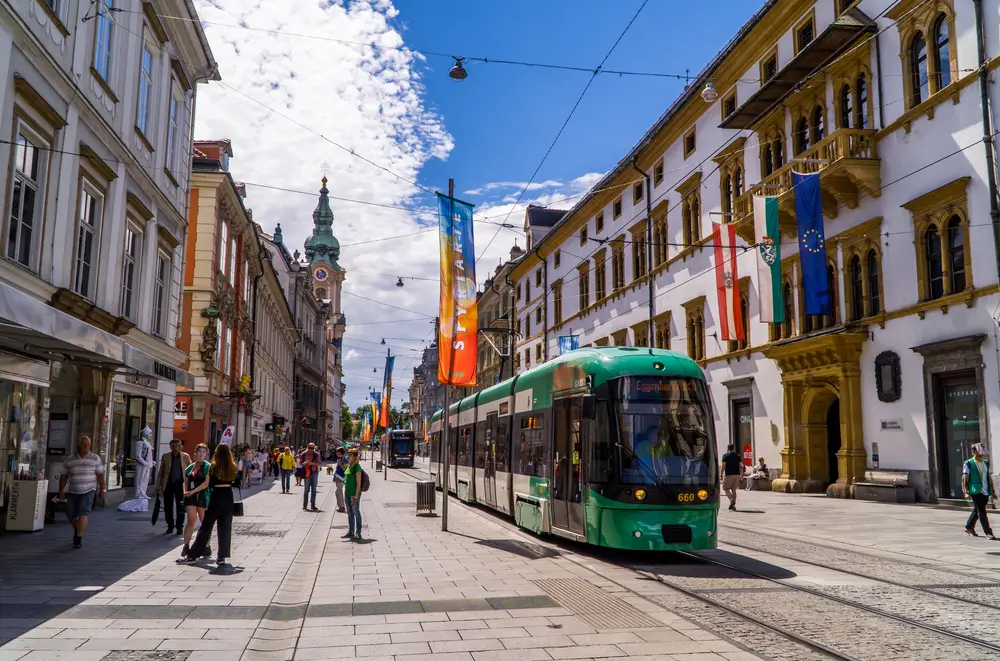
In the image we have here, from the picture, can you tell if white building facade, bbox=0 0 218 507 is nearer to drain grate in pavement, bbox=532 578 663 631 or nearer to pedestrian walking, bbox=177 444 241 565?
pedestrian walking, bbox=177 444 241 565

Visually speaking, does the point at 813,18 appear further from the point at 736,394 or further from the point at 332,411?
the point at 332,411

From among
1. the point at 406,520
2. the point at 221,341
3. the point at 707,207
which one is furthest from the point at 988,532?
the point at 221,341

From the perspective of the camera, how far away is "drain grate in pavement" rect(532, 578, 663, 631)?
7.48 m

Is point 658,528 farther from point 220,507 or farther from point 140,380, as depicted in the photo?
point 140,380

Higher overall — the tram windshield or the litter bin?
the tram windshield

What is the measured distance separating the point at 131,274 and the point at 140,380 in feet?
8.65

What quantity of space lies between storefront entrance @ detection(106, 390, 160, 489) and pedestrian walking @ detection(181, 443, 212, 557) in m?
7.99

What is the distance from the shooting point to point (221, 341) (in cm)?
3512

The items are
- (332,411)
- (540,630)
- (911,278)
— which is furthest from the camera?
(332,411)

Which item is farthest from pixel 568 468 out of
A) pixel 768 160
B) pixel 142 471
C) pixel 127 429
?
pixel 768 160

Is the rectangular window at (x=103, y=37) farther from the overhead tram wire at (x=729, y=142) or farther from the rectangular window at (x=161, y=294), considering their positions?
the overhead tram wire at (x=729, y=142)

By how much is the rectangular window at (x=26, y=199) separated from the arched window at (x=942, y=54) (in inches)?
795

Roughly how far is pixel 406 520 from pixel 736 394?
643 inches

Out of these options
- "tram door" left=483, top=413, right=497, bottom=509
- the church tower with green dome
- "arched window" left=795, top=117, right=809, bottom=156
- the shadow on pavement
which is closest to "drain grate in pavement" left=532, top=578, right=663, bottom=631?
the shadow on pavement
